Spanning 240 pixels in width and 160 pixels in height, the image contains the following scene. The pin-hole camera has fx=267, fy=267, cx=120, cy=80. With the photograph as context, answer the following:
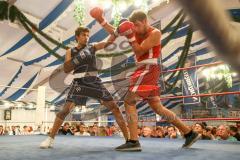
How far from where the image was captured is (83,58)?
213cm

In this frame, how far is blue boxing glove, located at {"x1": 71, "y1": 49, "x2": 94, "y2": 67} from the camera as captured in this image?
6.86 feet

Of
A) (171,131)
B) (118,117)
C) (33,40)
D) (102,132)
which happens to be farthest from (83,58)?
(33,40)

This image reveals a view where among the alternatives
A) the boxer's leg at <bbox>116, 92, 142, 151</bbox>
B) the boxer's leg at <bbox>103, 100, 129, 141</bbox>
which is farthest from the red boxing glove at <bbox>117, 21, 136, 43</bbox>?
the boxer's leg at <bbox>103, 100, 129, 141</bbox>

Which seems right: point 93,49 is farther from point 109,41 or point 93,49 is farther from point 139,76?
point 139,76

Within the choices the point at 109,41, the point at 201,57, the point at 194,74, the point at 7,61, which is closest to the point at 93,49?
the point at 109,41

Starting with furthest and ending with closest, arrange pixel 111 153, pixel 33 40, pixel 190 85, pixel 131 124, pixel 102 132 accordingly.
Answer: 1. pixel 33 40
2. pixel 102 132
3. pixel 190 85
4. pixel 131 124
5. pixel 111 153

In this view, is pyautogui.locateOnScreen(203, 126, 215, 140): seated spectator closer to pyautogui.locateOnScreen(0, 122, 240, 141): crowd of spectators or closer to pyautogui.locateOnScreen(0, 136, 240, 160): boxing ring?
pyautogui.locateOnScreen(0, 122, 240, 141): crowd of spectators

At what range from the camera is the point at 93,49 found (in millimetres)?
2199

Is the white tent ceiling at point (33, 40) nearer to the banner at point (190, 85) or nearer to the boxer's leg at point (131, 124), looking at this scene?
the banner at point (190, 85)

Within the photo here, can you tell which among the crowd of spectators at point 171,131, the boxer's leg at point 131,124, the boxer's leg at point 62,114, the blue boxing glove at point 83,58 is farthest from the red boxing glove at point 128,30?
the crowd of spectators at point 171,131

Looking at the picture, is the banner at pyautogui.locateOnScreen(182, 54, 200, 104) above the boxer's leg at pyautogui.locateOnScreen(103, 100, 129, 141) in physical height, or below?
above

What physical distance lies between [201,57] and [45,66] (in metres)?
6.17

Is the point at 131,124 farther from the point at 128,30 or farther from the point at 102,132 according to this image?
the point at 102,132

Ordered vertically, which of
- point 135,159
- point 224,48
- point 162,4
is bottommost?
point 135,159
